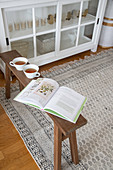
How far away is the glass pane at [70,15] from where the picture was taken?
1.94 meters

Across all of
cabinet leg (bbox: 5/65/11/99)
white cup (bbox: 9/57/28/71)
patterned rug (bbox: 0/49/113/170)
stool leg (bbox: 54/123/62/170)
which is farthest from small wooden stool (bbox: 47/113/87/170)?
cabinet leg (bbox: 5/65/11/99)

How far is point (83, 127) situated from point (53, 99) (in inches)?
23.6

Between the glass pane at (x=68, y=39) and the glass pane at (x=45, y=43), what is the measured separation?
15cm

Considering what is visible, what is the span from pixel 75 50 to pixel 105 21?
0.69 metres

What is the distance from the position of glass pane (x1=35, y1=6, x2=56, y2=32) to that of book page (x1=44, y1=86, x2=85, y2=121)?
106 centimetres

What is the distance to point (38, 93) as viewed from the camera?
39.4 inches

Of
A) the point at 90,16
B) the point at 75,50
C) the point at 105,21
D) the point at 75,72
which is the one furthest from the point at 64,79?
the point at 105,21

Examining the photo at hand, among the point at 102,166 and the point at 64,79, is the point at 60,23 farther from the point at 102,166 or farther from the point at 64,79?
the point at 102,166

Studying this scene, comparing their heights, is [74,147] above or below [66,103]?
below

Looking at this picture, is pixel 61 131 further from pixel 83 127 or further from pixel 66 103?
pixel 83 127

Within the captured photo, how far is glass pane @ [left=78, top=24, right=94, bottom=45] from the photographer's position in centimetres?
230

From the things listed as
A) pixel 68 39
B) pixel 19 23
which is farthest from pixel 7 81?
pixel 68 39

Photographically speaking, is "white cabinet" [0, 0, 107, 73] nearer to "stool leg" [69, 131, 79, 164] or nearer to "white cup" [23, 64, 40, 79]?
"white cup" [23, 64, 40, 79]

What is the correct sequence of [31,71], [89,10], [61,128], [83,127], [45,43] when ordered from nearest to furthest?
[61,128] < [31,71] < [83,127] < [45,43] < [89,10]
